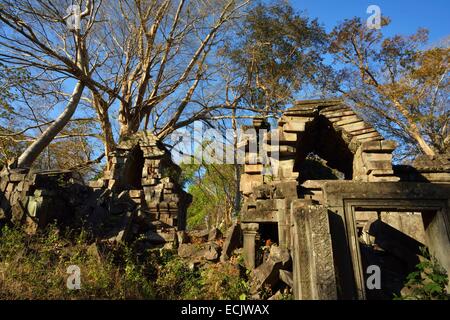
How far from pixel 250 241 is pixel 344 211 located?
8.47 ft

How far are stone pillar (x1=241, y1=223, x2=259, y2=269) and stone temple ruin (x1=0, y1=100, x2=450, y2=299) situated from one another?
2 cm

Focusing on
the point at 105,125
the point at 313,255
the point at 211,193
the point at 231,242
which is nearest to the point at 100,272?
the point at 231,242

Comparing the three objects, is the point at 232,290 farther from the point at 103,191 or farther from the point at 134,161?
the point at 134,161

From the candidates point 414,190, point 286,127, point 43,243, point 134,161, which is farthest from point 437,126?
point 43,243

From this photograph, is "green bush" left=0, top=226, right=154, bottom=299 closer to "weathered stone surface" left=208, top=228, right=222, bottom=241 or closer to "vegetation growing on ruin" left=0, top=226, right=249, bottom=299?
"vegetation growing on ruin" left=0, top=226, right=249, bottom=299

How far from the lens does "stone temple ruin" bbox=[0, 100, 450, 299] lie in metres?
4.11

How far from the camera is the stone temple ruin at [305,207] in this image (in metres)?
4.11

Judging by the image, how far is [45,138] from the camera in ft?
36.4

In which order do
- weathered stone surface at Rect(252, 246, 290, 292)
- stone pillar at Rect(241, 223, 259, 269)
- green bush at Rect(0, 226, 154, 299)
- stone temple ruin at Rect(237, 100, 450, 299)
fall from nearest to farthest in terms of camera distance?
stone temple ruin at Rect(237, 100, 450, 299), green bush at Rect(0, 226, 154, 299), weathered stone surface at Rect(252, 246, 290, 292), stone pillar at Rect(241, 223, 259, 269)

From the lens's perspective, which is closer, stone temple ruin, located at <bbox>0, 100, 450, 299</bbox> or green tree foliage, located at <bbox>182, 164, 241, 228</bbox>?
stone temple ruin, located at <bbox>0, 100, 450, 299</bbox>

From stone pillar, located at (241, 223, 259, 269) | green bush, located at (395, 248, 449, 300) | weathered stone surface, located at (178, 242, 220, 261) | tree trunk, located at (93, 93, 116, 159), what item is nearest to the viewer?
green bush, located at (395, 248, 449, 300)

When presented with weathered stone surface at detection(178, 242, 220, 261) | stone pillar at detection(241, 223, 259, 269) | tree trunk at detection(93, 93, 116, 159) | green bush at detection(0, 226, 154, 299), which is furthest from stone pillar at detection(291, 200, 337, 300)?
tree trunk at detection(93, 93, 116, 159)

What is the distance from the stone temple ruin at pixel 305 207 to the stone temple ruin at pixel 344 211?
0.05 feet

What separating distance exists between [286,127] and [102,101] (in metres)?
10.0
